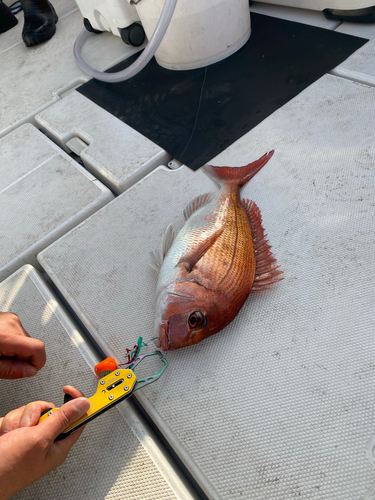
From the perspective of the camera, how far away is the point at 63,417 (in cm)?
83

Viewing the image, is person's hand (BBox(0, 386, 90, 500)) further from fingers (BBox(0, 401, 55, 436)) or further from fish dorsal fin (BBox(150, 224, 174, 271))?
fish dorsal fin (BBox(150, 224, 174, 271))

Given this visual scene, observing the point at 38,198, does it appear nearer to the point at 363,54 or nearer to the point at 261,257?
the point at 261,257

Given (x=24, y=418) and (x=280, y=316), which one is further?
(x=280, y=316)

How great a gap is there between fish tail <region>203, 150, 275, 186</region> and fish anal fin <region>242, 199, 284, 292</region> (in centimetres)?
14

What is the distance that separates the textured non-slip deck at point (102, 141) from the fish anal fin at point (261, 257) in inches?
23.8

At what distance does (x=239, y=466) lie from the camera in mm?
850

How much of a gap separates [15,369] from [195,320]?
1.80ft

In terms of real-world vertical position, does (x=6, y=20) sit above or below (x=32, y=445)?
above

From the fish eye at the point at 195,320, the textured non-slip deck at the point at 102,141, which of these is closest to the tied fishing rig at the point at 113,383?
the fish eye at the point at 195,320

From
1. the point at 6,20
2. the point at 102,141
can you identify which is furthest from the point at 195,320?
the point at 6,20

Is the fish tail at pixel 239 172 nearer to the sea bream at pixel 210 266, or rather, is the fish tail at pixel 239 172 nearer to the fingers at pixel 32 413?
the sea bream at pixel 210 266

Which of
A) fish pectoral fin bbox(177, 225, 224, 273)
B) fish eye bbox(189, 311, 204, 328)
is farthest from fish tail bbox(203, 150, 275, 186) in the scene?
fish eye bbox(189, 311, 204, 328)

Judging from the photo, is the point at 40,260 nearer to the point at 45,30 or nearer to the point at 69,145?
the point at 69,145

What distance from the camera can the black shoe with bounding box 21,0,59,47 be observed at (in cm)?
285
